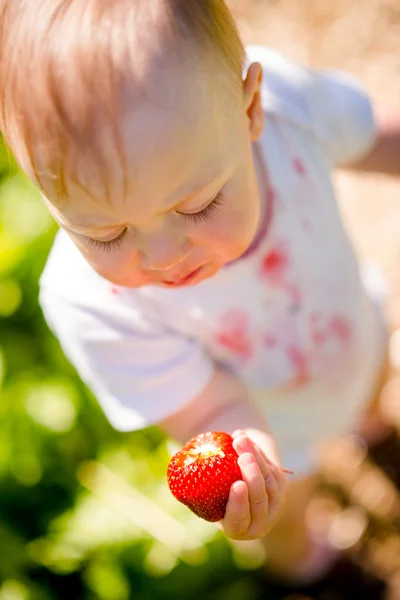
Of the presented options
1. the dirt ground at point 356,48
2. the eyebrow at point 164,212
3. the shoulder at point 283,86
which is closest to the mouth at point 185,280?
the eyebrow at point 164,212

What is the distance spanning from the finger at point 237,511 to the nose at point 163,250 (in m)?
0.23

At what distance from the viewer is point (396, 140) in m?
1.22

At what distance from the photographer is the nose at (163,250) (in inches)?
30.1

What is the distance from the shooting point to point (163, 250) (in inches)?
30.3

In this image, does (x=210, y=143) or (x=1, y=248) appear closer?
(x=210, y=143)

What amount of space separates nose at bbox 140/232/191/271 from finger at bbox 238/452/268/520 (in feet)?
0.68

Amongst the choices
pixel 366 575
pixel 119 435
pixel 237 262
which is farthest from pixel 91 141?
pixel 366 575

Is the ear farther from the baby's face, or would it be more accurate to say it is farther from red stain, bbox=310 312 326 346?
red stain, bbox=310 312 326 346

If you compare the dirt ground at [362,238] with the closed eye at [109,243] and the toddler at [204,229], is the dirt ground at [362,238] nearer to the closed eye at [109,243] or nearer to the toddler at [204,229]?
the toddler at [204,229]

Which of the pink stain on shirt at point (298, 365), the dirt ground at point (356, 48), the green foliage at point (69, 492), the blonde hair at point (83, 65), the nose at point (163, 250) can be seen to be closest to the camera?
the blonde hair at point (83, 65)

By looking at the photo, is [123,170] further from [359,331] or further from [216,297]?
[359,331]

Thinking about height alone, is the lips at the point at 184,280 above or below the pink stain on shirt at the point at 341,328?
above

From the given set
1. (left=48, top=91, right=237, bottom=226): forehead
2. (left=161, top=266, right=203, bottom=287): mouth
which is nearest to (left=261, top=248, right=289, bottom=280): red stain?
(left=161, top=266, right=203, bottom=287): mouth

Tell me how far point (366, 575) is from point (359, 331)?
1.97ft
